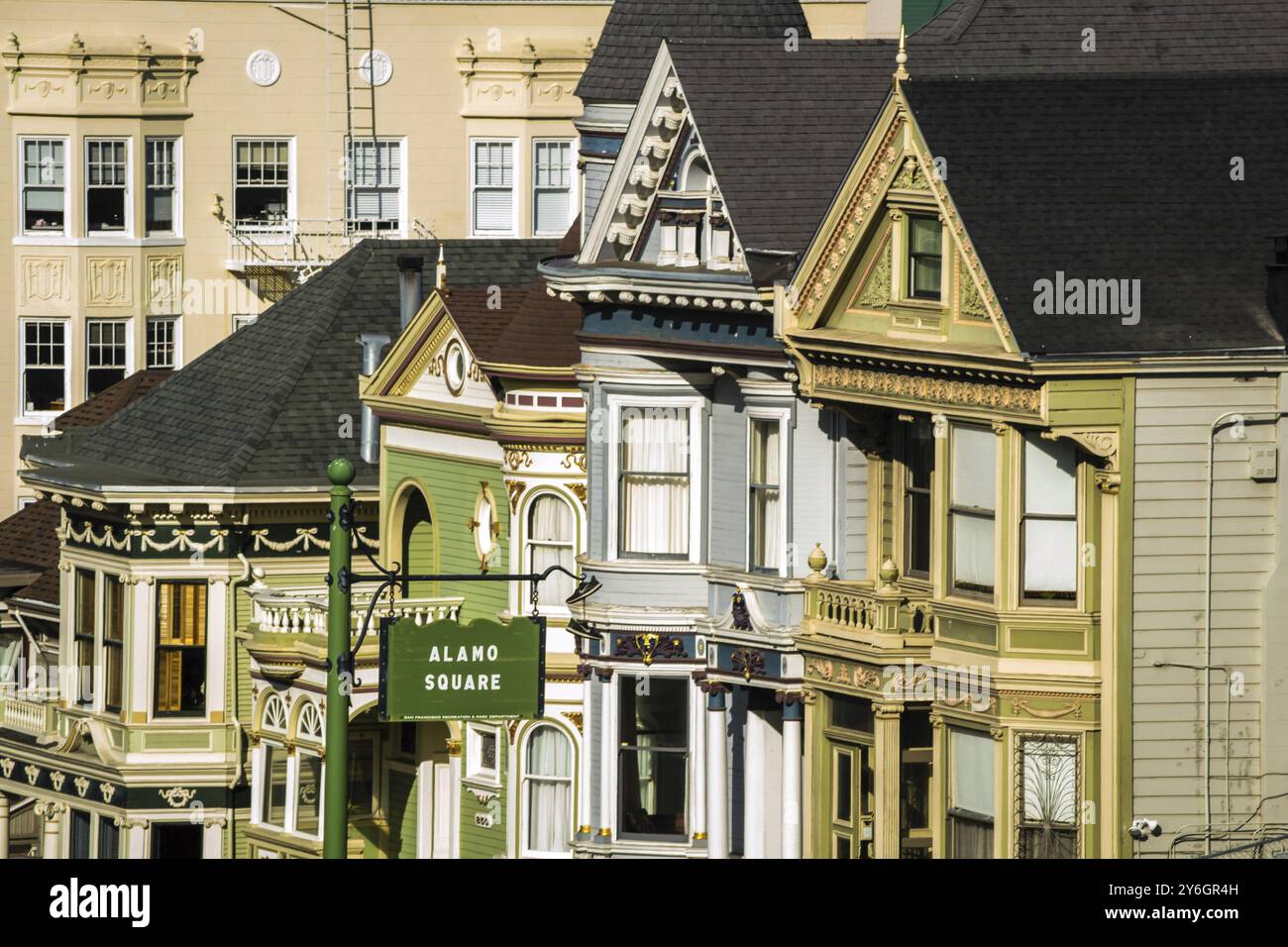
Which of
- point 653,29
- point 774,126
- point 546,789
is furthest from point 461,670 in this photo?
point 653,29

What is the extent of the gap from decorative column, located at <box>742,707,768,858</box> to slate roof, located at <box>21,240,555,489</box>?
36.3 feet

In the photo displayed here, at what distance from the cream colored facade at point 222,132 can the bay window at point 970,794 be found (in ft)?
125

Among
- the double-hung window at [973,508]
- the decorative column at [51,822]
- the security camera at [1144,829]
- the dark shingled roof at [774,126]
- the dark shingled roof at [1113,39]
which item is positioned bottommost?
the decorative column at [51,822]

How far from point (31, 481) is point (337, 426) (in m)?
4.42

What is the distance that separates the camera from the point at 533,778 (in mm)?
51000

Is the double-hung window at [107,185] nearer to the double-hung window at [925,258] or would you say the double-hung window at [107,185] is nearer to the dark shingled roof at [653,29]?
the dark shingled roof at [653,29]

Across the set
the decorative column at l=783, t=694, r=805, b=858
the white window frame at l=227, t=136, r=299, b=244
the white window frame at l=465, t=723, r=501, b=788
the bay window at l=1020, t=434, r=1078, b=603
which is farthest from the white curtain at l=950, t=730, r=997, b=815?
the white window frame at l=227, t=136, r=299, b=244

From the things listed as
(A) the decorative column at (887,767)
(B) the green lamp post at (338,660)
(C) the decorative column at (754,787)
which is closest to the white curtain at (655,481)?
(C) the decorative column at (754,787)

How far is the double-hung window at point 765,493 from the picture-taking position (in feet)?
152

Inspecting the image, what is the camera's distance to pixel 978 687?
138 feet

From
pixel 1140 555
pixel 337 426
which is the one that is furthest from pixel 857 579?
pixel 337 426
